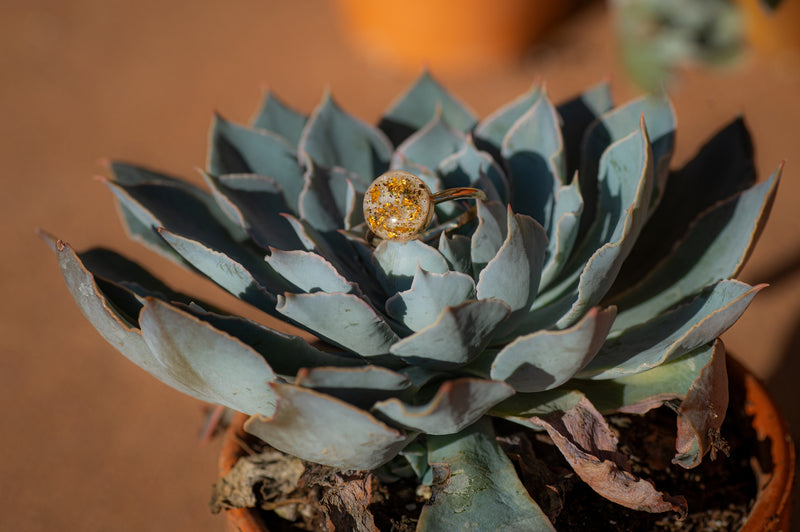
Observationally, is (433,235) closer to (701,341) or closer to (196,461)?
(701,341)

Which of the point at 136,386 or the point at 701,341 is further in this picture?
the point at 136,386

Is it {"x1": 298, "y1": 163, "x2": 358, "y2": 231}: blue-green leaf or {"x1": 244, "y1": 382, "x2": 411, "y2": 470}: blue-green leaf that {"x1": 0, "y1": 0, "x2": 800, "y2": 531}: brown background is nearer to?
{"x1": 298, "y1": 163, "x2": 358, "y2": 231}: blue-green leaf

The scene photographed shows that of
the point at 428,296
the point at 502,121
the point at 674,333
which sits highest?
the point at 502,121

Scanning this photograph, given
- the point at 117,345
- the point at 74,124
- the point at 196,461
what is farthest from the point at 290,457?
the point at 74,124

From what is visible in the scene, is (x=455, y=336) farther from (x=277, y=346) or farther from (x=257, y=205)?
(x=257, y=205)

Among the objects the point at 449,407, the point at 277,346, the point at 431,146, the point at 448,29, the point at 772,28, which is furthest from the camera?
the point at 448,29

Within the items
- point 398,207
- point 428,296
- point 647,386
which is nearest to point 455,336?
point 428,296

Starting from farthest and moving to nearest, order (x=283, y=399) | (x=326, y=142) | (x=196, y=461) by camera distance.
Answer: (x=196, y=461) < (x=326, y=142) < (x=283, y=399)

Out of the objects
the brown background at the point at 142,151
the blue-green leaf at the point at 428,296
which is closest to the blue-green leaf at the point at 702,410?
the blue-green leaf at the point at 428,296

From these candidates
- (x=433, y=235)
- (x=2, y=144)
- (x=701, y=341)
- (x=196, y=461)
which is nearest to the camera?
(x=701, y=341)
